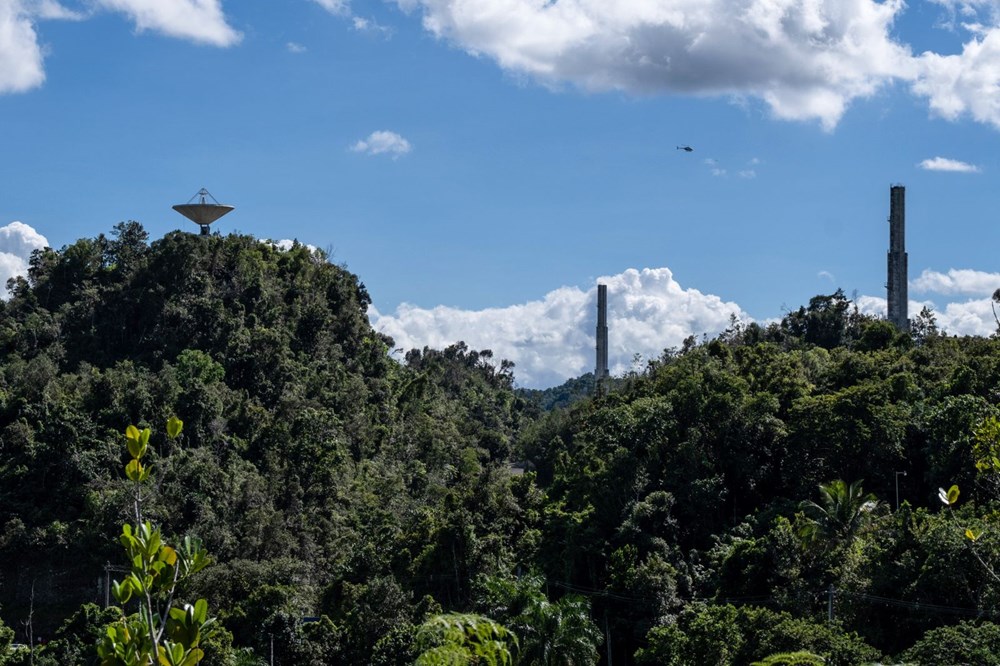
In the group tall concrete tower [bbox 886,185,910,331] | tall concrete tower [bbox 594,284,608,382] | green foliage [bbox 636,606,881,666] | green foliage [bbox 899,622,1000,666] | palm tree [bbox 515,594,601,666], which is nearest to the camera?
green foliage [bbox 899,622,1000,666]

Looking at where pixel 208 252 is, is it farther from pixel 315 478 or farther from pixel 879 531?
pixel 879 531

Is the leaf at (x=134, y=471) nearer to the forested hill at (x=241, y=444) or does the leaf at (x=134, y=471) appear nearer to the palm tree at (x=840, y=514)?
the palm tree at (x=840, y=514)

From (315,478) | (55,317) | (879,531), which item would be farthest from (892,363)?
Result: (55,317)

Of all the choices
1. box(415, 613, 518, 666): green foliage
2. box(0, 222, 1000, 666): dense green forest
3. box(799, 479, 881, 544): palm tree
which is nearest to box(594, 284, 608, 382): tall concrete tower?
box(0, 222, 1000, 666): dense green forest

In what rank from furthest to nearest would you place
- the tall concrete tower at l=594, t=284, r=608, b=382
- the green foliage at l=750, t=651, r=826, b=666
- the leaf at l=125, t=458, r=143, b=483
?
1. the tall concrete tower at l=594, t=284, r=608, b=382
2. the green foliage at l=750, t=651, r=826, b=666
3. the leaf at l=125, t=458, r=143, b=483

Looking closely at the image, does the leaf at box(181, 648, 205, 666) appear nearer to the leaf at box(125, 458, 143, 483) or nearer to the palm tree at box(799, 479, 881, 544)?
the leaf at box(125, 458, 143, 483)

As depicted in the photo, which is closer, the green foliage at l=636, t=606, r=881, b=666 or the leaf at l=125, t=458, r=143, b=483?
the leaf at l=125, t=458, r=143, b=483

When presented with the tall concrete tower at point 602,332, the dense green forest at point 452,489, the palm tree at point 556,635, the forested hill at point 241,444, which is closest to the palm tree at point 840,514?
the dense green forest at point 452,489
